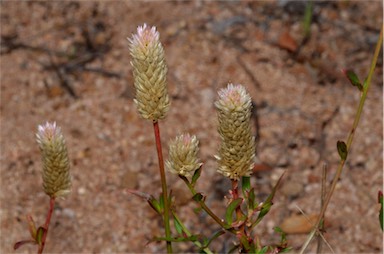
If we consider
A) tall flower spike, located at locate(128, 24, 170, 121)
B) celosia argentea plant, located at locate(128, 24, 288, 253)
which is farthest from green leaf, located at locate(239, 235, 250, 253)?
tall flower spike, located at locate(128, 24, 170, 121)

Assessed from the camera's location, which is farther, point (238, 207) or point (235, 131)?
point (238, 207)

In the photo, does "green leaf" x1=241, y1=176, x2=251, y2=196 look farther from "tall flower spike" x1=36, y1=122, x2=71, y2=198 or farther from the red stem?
"tall flower spike" x1=36, y1=122, x2=71, y2=198

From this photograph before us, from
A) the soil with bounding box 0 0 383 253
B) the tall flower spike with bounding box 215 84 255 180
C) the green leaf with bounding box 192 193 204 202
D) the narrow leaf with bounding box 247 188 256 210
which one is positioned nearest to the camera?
the tall flower spike with bounding box 215 84 255 180

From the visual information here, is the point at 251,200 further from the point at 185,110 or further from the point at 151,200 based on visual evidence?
the point at 185,110

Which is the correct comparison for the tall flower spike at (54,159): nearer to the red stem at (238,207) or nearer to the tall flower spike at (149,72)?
the tall flower spike at (149,72)

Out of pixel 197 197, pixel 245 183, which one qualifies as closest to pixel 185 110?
pixel 245 183

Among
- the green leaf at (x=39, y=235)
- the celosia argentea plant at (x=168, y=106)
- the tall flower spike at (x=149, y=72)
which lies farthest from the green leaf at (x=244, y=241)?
the green leaf at (x=39, y=235)
